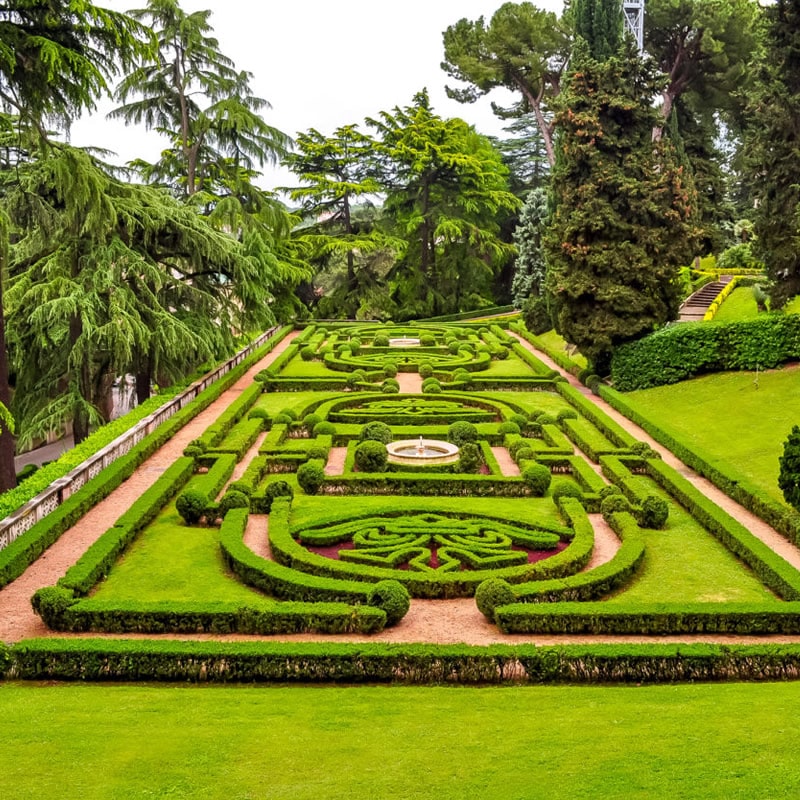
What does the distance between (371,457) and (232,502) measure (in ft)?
12.0

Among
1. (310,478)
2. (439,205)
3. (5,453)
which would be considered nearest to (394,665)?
(310,478)

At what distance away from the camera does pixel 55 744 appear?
7.05m

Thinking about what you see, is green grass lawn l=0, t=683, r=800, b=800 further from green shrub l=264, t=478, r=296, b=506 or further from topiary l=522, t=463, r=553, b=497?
topiary l=522, t=463, r=553, b=497

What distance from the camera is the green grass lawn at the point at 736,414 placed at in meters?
18.6

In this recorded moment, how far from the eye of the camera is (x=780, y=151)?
2353 cm

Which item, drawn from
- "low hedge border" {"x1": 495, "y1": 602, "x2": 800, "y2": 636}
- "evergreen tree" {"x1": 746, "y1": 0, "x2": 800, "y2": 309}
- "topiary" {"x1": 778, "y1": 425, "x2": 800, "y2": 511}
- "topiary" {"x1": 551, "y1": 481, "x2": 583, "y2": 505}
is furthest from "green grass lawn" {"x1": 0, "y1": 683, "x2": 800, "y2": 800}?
"evergreen tree" {"x1": 746, "y1": 0, "x2": 800, "y2": 309}

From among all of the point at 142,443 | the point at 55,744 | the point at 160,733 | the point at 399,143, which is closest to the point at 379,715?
the point at 160,733

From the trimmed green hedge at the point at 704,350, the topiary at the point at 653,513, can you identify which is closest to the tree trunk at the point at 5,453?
the topiary at the point at 653,513

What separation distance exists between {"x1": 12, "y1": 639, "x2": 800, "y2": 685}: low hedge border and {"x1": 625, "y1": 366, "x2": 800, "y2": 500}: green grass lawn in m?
7.79

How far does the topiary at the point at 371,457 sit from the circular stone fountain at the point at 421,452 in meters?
0.76

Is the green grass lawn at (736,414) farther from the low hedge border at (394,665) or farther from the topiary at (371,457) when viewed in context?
the low hedge border at (394,665)

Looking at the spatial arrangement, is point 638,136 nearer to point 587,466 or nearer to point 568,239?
point 568,239

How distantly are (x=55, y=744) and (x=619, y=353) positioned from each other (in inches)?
888

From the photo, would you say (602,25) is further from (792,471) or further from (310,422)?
(792,471)
